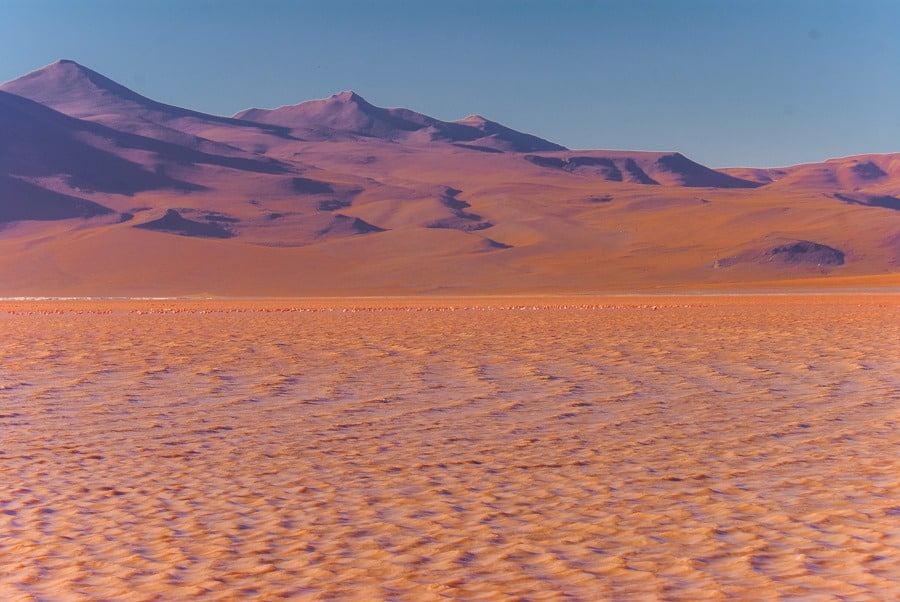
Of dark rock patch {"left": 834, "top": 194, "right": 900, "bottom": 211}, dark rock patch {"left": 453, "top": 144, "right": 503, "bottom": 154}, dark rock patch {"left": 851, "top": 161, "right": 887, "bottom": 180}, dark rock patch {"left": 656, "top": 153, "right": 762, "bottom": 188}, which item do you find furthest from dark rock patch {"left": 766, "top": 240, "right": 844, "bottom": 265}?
dark rock patch {"left": 851, "top": 161, "right": 887, "bottom": 180}

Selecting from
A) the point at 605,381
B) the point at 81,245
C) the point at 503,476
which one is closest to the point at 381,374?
the point at 605,381

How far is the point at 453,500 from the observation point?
5809 mm

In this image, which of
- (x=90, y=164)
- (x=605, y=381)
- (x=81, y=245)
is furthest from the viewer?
(x=90, y=164)

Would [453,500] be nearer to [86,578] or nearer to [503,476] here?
[503,476]

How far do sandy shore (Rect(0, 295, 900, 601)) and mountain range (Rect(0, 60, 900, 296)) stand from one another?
3400 cm

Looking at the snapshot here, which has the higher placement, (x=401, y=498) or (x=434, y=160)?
(x=434, y=160)

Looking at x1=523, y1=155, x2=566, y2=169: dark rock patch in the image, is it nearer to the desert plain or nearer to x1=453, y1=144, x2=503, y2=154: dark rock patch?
x1=453, y1=144, x2=503, y2=154: dark rock patch

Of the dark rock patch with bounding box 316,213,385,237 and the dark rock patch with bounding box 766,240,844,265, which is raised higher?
the dark rock patch with bounding box 316,213,385,237

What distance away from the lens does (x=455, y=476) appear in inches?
253

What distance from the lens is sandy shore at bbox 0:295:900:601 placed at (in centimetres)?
445

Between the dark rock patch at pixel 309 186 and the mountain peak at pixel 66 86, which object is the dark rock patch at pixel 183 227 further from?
the mountain peak at pixel 66 86

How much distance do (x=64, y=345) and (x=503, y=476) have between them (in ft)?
35.7

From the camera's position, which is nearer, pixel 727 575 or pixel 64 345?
pixel 727 575

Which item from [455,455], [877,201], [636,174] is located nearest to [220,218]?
[877,201]
